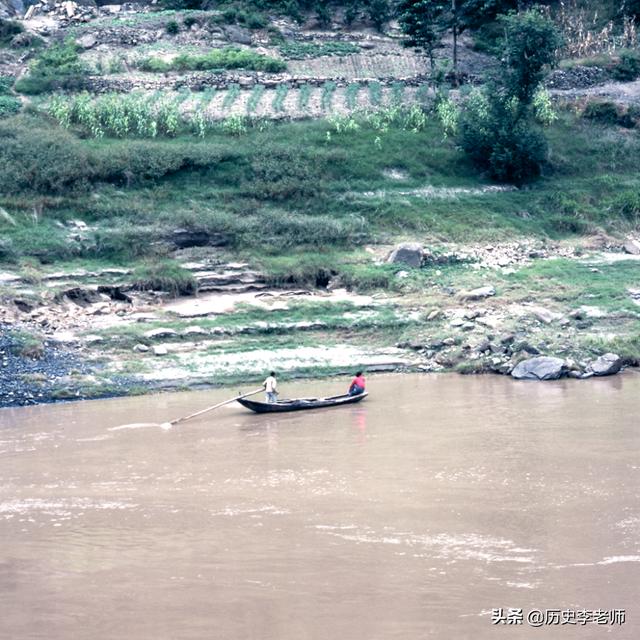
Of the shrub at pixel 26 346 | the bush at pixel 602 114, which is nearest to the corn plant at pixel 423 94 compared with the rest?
the bush at pixel 602 114

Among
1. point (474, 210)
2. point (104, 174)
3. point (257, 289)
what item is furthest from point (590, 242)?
point (104, 174)

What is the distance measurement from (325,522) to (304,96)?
97.9ft

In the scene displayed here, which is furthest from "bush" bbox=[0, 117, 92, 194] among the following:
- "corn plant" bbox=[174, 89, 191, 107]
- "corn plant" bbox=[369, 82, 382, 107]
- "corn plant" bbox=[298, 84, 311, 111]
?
"corn plant" bbox=[369, 82, 382, 107]

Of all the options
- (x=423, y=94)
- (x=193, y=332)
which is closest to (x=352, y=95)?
(x=423, y=94)

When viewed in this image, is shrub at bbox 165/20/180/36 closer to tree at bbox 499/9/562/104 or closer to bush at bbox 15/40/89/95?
bush at bbox 15/40/89/95

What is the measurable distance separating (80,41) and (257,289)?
2156 centimetres

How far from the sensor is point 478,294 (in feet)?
90.7

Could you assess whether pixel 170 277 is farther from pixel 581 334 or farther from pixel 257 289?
pixel 581 334

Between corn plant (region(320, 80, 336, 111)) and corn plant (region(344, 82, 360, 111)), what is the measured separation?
60cm

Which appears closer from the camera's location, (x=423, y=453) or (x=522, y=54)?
(x=423, y=453)

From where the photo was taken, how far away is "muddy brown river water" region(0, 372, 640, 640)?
9859 millimetres

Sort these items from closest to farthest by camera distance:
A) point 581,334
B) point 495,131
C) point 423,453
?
point 423,453
point 581,334
point 495,131

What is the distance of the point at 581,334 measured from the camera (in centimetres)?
2550

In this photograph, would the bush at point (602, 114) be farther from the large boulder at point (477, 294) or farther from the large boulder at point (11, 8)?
the large boulder at point (11, 8)
